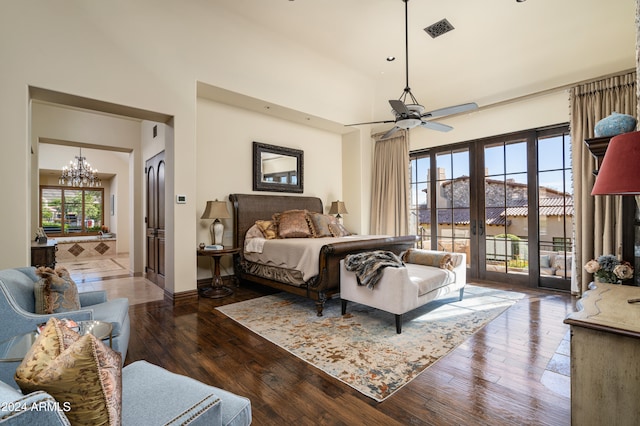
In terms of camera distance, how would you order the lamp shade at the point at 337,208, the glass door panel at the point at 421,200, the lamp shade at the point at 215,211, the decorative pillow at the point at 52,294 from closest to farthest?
the decorative pillow at the point at 52,294 < the lamp shade at the point at 215,211 < the glass door panel at the point at 421,200 < the lamp shade at the point at 337,208

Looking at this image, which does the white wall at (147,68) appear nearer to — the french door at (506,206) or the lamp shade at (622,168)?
the french door at (506,206)

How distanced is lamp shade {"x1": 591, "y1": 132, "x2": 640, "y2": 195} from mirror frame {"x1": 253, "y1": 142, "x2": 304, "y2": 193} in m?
4.64

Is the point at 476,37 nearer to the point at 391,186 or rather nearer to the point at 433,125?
the point at 433,125

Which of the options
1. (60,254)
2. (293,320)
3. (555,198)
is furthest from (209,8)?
(60,254)

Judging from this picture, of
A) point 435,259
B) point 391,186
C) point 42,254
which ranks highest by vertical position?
point 391,186

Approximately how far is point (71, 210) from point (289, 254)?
10358mm

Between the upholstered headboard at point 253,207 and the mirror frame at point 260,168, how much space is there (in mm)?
176

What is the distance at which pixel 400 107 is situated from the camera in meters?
3.26

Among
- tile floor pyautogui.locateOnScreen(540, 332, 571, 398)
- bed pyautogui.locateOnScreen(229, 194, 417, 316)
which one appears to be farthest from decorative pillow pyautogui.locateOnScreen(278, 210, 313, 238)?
tile floor pyautogui.locateOnScreen(540, 332, 571, 398)

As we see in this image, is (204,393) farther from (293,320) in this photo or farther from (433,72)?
(433,72)

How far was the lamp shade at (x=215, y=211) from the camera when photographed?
4299 millimetres

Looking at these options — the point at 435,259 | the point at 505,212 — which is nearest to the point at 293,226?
the point at 435,259

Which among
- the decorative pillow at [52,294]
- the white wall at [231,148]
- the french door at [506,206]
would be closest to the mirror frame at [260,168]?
the white wall at [231,148]

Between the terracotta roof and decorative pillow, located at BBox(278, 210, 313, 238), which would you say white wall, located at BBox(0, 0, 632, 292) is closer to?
decorative pillow, located at BBox(278, 210, 313, 238)
